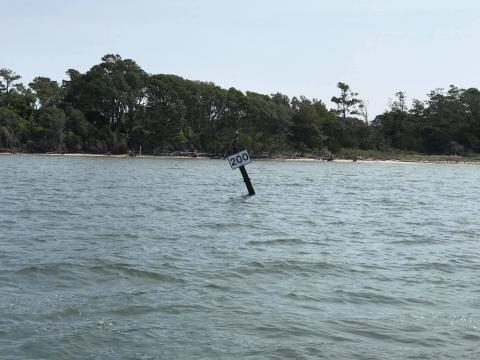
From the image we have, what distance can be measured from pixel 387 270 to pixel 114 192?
21.2 m

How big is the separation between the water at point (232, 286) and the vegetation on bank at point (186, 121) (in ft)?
276

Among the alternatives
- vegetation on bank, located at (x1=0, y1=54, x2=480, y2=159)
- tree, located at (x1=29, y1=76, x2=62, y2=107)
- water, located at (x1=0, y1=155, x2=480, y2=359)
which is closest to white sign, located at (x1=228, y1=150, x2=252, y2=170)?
water, located at (x1=0, y1=155, x2=480, y2=359)

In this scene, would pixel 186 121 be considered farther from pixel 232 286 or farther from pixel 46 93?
pixel 232 286

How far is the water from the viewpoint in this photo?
8.04 meters

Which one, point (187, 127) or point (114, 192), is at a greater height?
point (187, 127)

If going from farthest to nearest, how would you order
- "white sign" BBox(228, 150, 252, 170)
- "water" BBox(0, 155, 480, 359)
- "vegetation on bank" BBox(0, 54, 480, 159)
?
"vegetation on bank" BBox(0, 54, 480, 159)
"white sign" BBox(228, 150, 252, 170)
"water" BBox(0, 155, 480, 359)

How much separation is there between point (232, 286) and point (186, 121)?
336 feet

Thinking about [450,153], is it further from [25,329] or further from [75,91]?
[25,329]

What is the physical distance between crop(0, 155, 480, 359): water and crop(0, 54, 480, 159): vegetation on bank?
276 ft

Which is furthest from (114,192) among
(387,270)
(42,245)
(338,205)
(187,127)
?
(187,127)

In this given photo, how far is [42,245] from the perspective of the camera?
14852 mm

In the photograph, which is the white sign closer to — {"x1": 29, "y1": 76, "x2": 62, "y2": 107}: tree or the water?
the water

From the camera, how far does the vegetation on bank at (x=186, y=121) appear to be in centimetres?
10419

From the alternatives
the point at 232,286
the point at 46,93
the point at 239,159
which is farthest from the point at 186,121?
the point at 232,286
